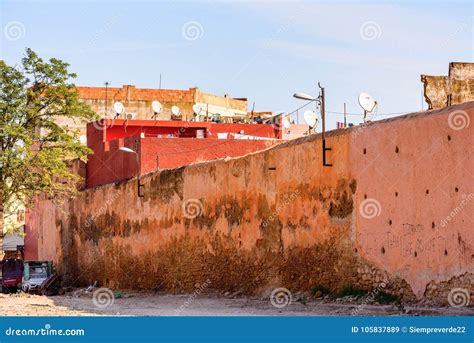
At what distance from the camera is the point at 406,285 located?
17422mm

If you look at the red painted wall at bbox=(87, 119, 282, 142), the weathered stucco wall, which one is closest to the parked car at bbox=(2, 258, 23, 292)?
the weathered stucco wall

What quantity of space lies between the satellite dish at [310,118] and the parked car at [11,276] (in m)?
11.9

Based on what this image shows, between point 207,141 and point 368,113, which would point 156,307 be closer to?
point 368,113

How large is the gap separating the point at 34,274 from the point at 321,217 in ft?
52.4

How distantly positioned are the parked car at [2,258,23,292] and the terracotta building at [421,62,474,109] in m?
14.8

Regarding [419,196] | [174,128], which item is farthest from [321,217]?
[174,128]

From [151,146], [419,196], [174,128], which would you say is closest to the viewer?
[419,196]

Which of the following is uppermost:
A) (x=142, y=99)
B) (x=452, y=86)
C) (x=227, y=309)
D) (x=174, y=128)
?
(x=142, y=99)

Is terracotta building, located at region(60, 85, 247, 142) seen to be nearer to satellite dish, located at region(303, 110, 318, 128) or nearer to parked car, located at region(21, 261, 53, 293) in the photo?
parked car, located at region(21, 261, 53, 293)

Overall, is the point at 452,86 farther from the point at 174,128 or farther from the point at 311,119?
the point at 174,128

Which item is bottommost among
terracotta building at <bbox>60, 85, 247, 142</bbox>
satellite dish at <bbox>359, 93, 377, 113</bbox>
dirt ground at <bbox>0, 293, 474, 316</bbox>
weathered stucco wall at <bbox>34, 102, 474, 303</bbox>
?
dirt ground at <bbox>0, 293, 474, 316</bbox>

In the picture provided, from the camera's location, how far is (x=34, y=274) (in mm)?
33125

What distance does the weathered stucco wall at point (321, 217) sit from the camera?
16.6 m

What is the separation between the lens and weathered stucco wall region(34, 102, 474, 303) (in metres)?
16.6
